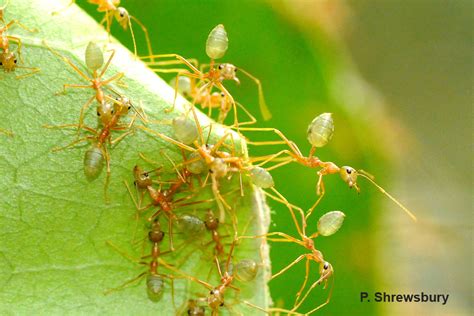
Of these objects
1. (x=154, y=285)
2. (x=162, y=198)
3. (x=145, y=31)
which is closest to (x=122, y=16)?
(x=145, y=31)

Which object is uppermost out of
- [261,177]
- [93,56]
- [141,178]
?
[93,56]

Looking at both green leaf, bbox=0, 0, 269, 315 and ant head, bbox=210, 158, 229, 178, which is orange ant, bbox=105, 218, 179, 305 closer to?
green leaf, bbox=0, 0, 269, 315

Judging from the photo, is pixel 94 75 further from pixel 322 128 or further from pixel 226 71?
pixel 322 128

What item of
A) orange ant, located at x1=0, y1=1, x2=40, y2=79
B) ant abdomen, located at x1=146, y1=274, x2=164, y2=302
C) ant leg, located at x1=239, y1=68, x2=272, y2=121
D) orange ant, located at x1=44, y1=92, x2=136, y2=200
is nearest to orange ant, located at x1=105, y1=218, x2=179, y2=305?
ant abdomen, located at x1=146, y1=274, x2=164, y2=302

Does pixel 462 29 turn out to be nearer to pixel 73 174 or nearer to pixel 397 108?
pixel 397 108

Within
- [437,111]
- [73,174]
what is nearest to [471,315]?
[437,111]
